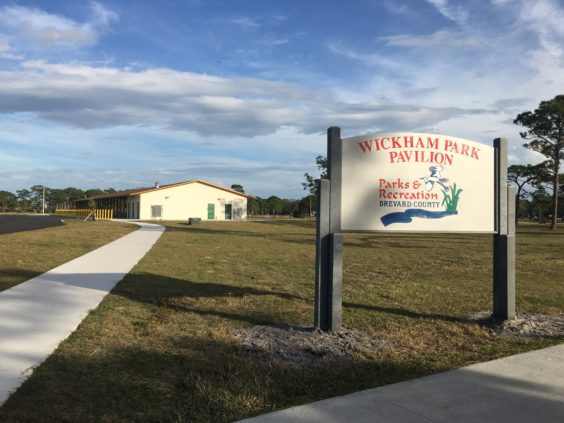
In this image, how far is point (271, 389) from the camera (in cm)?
398

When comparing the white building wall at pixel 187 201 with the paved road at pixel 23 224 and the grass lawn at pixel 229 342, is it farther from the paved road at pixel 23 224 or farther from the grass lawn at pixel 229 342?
the grass lawn at pixel 229 342

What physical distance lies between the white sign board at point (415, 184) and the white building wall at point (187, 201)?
49.1 metres

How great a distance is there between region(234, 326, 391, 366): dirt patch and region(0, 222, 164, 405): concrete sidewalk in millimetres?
1933

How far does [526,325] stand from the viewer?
6.22 meters

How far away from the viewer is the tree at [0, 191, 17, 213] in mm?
97875

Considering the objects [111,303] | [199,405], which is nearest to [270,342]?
[199,405]

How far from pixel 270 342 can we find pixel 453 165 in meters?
3.19

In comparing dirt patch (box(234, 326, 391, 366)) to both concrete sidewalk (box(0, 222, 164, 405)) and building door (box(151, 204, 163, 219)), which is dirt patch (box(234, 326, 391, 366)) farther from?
building door (box(151, 204, 163, 219))

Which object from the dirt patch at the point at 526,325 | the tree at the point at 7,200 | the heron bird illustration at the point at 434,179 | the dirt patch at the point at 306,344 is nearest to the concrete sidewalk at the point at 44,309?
the dirt patch at the point at 306,344

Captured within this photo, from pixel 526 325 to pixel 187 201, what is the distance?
169 feet

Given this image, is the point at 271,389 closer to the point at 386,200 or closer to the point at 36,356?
the point at 36,356

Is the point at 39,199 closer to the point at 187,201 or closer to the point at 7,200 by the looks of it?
the point at 7,200

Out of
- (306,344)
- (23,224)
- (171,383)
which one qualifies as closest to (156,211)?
(23,224)

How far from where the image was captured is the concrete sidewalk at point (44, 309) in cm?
447
